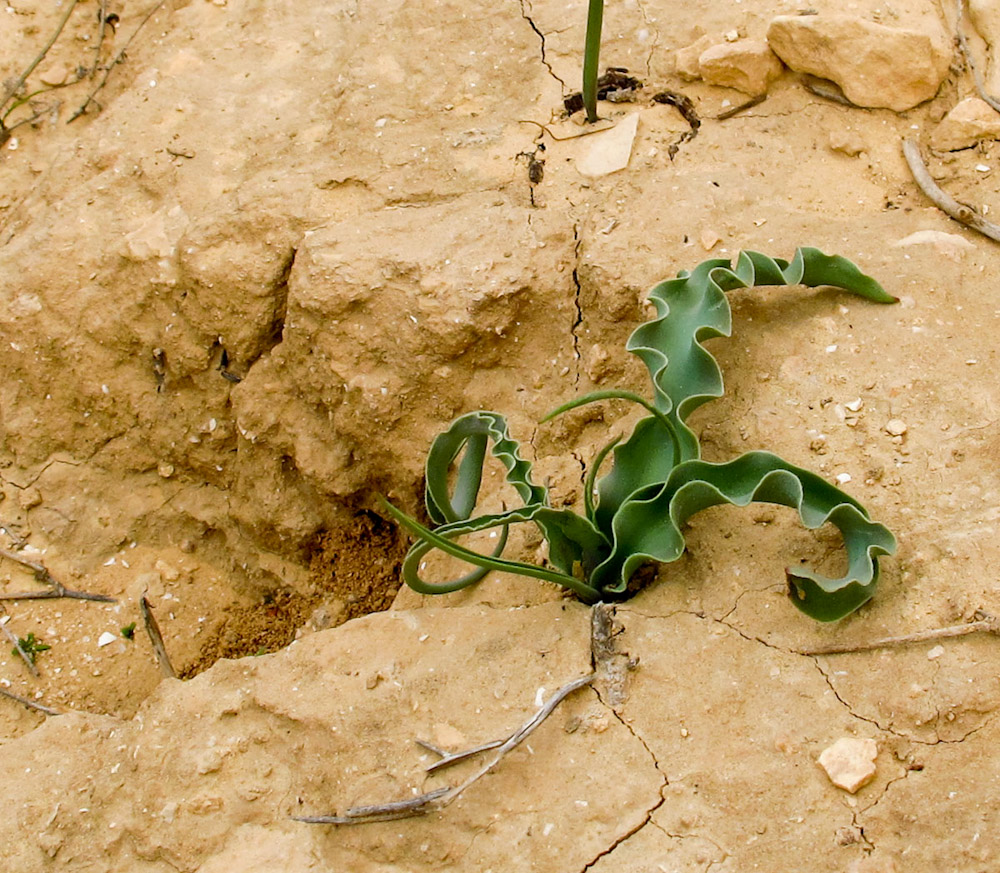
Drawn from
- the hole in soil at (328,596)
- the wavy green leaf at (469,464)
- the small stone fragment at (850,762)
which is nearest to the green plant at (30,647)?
the hole in soil at (328,596)

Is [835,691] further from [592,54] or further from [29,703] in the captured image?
[29,703]

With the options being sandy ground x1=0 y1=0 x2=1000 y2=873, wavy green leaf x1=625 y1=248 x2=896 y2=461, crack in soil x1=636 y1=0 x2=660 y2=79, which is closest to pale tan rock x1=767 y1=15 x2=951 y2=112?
sandy ground x1=0 y1=0 x2=1000 y2=873

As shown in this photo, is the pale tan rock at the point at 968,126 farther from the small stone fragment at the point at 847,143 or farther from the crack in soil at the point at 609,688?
the crack in soil at the point at 609,688

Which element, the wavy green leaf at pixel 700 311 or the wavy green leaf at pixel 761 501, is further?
the wavy green leaf at pixel 700 311

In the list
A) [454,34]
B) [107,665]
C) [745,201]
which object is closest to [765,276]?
[745,201]

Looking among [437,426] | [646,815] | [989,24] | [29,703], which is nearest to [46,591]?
[29,703]

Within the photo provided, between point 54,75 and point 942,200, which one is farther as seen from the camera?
point 54,75

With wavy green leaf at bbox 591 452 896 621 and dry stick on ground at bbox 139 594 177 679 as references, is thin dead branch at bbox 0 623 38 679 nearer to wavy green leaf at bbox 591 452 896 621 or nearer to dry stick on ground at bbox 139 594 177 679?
dry stick on ground at bbox 139 594 177 679
